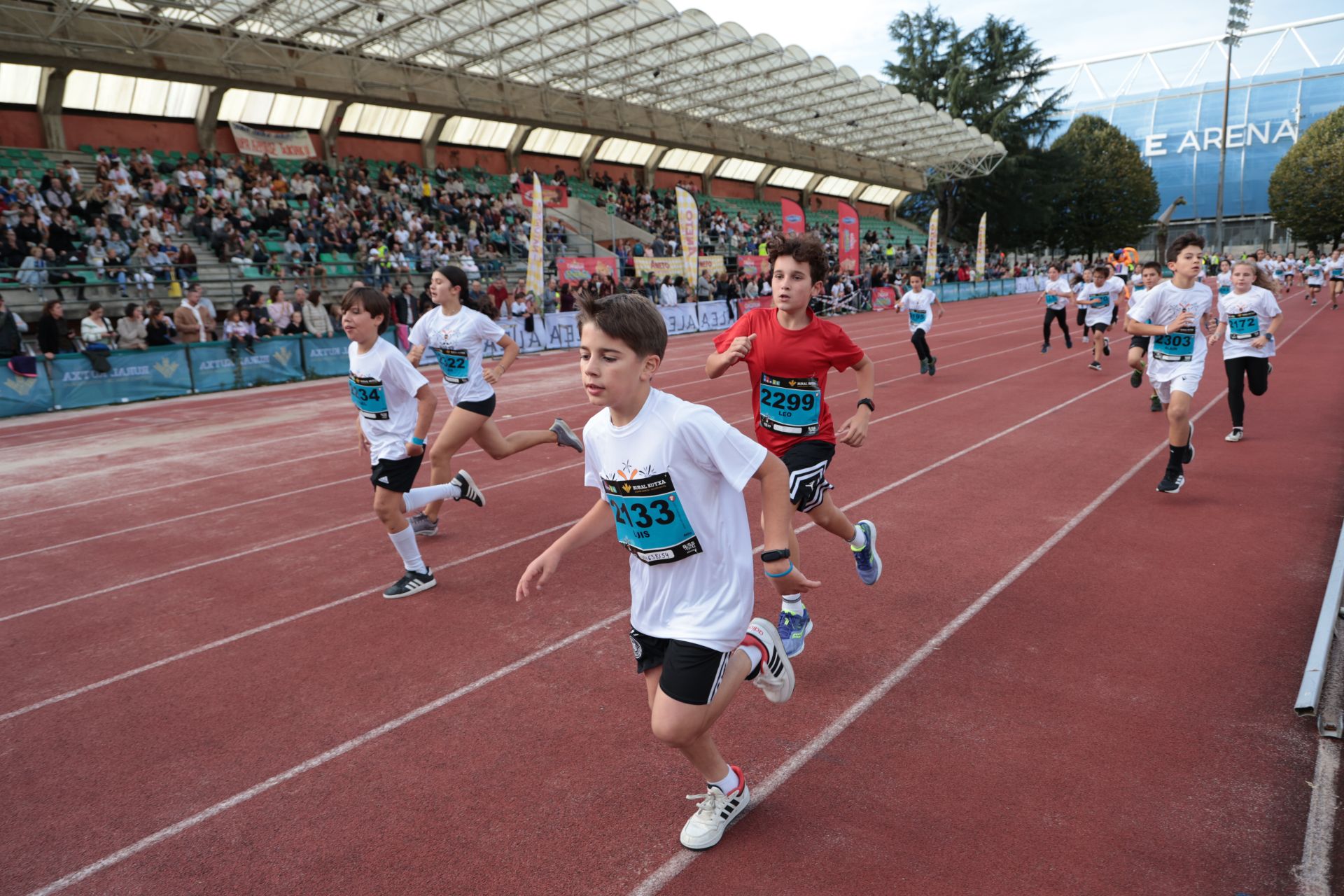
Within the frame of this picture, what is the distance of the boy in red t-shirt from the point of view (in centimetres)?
437

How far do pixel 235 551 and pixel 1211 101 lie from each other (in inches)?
3985

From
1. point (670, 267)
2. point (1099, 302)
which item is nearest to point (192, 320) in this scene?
point (670, 267)

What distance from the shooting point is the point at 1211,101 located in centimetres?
8262

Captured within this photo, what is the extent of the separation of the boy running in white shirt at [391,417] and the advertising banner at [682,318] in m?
19.7

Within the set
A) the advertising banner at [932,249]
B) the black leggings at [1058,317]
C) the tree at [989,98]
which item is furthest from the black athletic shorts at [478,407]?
the tree at [989,98]

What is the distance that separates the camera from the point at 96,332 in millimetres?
15094

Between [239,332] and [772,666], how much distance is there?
1648cm

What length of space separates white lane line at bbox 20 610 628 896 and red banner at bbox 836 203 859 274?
96.4ft

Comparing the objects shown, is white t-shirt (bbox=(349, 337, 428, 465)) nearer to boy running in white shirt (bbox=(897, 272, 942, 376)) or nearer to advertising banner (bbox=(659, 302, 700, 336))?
boy running in white shirt (bbox=(897, 272, 942, 376))

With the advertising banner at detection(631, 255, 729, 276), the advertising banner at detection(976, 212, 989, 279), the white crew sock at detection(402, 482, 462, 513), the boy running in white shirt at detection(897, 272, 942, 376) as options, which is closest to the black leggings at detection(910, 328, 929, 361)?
the boy running in white shirt at detection(897, 272, 942, 376)

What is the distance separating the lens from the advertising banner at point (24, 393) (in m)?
14.1

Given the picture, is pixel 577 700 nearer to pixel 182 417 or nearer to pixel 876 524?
pixel 876 524

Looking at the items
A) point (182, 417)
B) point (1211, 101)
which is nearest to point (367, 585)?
point (182, 417)

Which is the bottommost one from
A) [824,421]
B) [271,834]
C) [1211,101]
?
[271,834]
